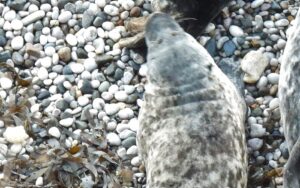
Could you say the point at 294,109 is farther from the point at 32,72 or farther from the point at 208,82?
the point at 32,72

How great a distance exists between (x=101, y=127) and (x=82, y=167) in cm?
37

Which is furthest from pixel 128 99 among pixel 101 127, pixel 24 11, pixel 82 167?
pixel 24 11

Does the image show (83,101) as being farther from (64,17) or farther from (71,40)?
(64,17)

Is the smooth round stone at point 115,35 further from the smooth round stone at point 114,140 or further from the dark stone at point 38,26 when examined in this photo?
the smooth round stone at point 114,140

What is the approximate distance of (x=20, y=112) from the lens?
5.74 m

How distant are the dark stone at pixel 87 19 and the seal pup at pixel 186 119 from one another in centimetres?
96

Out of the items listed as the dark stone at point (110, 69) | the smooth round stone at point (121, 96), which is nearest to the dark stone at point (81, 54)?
the dark stone at point (110, 69)

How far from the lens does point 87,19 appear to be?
20.6 ft

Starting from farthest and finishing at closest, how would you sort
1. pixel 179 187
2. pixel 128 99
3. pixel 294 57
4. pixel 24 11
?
pixel 24 11 → pixel 128 99 → pixel 294 57 → pixel 179 187

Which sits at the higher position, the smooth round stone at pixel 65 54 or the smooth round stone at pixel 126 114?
the smooth round stone at pixel 65 54

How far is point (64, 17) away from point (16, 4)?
43 centimetres

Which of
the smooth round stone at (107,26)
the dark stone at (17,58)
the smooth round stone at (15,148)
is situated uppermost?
the smooth round stone at (107,26)

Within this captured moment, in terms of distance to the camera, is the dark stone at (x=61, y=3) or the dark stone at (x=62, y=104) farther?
the dark stone at (x=61, y=3)

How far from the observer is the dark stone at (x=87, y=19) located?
627cm
